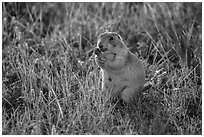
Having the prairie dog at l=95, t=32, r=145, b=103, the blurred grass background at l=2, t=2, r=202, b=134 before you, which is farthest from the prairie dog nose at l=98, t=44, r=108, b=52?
the blurred grass background at l=2, t=2, r=202, b=134

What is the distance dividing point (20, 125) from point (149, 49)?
2239 millimetres

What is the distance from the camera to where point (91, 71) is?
483 centimetres

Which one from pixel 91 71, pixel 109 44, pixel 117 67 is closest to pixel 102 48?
pixel 109 44

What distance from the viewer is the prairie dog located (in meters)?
4.08

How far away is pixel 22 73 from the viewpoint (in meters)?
4.45

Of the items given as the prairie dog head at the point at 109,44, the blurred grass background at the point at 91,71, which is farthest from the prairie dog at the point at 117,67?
the blurred grass background at the point at 91,71

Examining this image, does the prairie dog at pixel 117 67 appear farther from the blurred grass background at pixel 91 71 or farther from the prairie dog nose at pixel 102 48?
the blurred grass background at pixel 91 71

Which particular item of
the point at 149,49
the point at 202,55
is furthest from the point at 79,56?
the point at 202,55

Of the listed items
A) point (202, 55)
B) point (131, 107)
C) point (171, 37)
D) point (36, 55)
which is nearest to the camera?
point (131, 107)

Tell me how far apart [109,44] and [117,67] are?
0.82 ft

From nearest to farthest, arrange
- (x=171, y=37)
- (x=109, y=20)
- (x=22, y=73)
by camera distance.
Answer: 1. (x=22, y=73)
2. (x=171, y=37)
3. (x=109, y=20)

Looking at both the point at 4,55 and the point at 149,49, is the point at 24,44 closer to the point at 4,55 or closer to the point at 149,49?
the point at 4,55

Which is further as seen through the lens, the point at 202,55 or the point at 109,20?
the point at 109,20

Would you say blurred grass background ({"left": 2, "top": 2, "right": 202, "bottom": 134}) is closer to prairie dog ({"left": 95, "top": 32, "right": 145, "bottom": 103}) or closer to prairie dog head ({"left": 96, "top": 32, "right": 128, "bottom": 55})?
prairie dog ({"left": 95, "top": 32, "right": 145, "bottom": 103})
